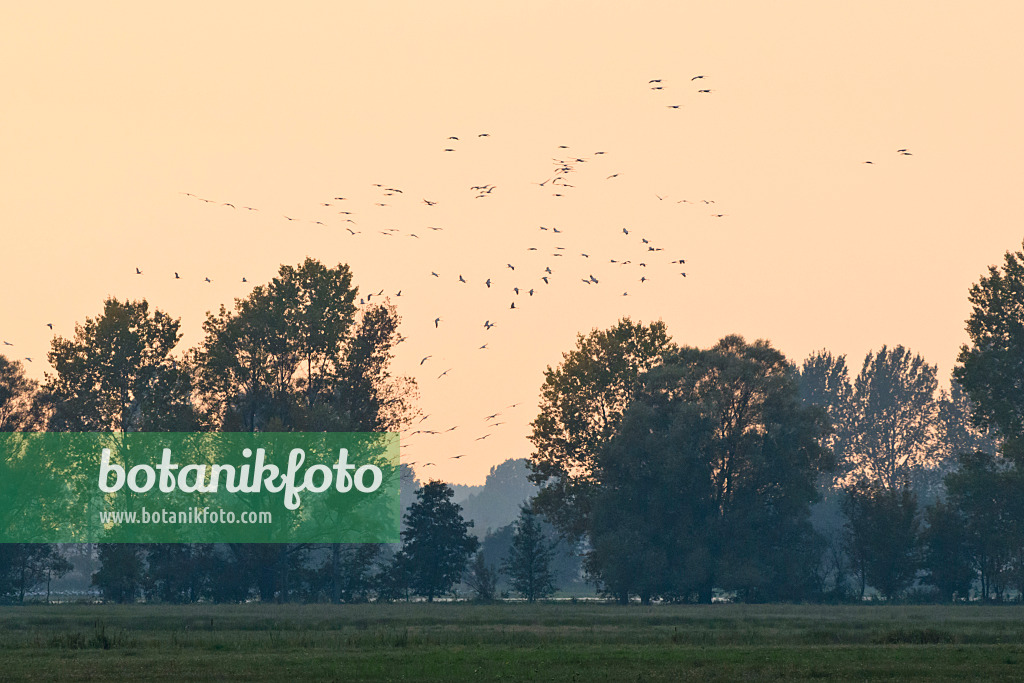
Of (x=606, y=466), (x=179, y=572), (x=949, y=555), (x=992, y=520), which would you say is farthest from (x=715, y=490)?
(x=179, y=572)

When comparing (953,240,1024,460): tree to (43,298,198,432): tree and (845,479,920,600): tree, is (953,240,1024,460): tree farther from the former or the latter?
(43,298,198,432): tree

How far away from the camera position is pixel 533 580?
10638 cm

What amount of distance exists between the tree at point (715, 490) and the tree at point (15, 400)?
157 feet

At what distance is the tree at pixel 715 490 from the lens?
326 feet

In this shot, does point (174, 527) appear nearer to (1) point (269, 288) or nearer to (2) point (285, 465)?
(2) point (285, 465)

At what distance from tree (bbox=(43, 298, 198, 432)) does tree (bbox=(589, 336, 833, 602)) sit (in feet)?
120

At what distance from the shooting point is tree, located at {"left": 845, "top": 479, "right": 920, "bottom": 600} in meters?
104

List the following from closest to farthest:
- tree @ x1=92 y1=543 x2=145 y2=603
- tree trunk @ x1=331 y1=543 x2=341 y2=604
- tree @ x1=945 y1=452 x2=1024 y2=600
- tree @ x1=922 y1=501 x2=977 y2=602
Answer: tree @ x1=945 y1=452 x2=1024 y2=600, tree @ x1=92 y1=543 x2=145 y2=603, tree @ x1=922 y1=501 x2=977 y2=602, tree trunk @ x1=331 y1=543 x2=341 y2=604

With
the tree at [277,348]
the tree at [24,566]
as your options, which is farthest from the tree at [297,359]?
the tree at [24,566]

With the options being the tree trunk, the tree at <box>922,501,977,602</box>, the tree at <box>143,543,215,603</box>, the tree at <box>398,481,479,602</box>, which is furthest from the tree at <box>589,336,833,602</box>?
the tree at <box>143,543,215,603</box>

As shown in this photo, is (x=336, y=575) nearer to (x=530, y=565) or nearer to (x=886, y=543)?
(x=530, y=565)

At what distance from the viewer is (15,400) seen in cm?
10481

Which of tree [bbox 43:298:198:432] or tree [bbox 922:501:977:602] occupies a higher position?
tree [bbox 43:298:198:432]

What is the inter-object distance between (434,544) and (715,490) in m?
24.1
